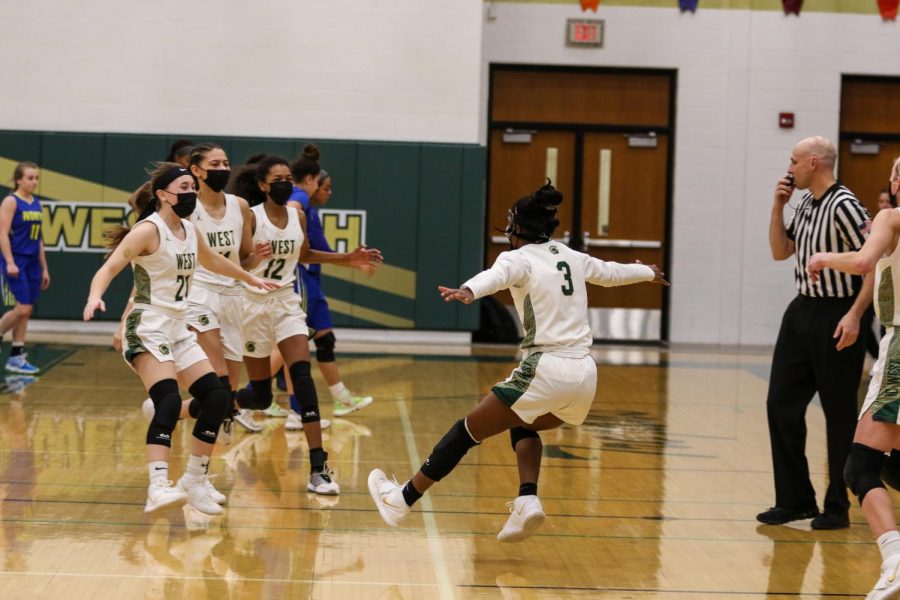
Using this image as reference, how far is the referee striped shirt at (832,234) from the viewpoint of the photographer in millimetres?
5758

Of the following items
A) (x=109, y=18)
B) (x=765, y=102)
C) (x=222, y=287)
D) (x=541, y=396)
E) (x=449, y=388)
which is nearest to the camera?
(x=541, y=396)

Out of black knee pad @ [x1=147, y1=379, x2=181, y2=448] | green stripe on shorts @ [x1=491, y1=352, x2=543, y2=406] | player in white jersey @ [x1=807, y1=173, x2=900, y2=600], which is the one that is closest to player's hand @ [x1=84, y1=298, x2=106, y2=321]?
black knee pad @ [x1=147, y1=379, x2=181, y2=448]

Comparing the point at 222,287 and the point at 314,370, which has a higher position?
the point at 222,287

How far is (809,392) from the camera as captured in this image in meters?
6.07

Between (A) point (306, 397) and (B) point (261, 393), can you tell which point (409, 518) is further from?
(B) point (261, 393)

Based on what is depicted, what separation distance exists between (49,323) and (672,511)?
883 cm

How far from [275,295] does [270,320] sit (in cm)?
15

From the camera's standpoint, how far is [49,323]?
519 inches

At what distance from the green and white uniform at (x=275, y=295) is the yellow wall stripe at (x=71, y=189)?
6890 millimetres

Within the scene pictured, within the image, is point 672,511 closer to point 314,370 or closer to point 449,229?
point 314,370

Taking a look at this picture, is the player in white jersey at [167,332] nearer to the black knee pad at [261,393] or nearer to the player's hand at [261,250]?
the player's hand at [261,250]

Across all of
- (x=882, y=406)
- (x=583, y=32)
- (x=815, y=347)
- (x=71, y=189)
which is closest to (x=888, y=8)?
(x=583, y=32)

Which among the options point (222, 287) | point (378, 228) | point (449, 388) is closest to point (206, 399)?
point (222, 287)

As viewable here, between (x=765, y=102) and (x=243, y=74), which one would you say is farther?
(x=765, y=102)
